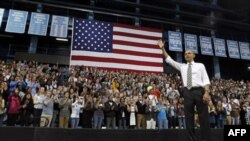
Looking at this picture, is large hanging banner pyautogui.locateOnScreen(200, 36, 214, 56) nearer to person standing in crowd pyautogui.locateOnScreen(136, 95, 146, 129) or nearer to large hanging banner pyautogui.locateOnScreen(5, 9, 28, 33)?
person standing in crowd pyautogui.locateOnScreen(136, 95, 146, 129)

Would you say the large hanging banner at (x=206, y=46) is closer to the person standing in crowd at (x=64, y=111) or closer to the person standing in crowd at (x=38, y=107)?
the person standing in crowd at (x=64, y=111)

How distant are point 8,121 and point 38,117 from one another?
2.71ft

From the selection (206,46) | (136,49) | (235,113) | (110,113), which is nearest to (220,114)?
(235,113)

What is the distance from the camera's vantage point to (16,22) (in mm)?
15414

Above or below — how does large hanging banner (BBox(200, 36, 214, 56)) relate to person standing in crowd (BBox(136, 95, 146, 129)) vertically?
above

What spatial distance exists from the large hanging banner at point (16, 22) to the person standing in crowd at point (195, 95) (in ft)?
43.7

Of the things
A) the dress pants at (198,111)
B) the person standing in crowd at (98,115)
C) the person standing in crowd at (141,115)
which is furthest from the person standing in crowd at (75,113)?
the dress pants at (198,111)

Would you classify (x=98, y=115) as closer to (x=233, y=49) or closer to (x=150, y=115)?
(x=150, y=115)

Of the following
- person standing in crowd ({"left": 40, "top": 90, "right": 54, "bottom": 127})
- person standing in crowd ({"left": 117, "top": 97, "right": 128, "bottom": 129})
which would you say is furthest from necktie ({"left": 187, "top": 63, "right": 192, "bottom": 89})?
person standing in crowd ({"left": 117, "top": 97, "right": 128, "bottom": 129})

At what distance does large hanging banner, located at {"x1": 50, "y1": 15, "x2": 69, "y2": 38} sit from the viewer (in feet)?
53.1

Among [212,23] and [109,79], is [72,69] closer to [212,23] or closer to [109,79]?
[109,79]

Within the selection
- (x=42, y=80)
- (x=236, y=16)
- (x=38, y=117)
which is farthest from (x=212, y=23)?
(x=38, y=117)

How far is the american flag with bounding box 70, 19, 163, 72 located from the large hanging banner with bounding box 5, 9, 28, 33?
3067 mm

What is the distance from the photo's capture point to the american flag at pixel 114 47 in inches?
568
